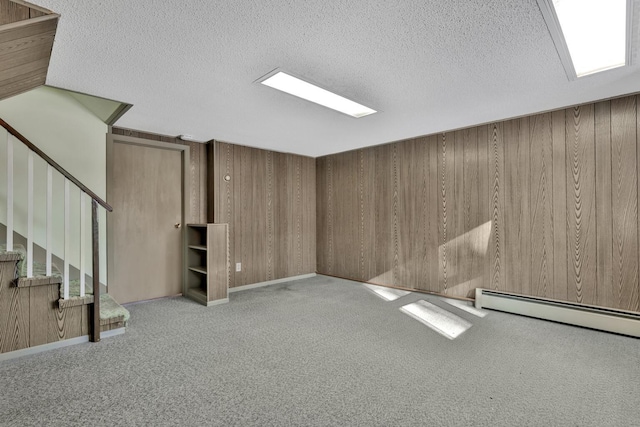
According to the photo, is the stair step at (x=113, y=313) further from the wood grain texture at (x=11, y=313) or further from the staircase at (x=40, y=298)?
the wood grain texture at (x=11, y=313)

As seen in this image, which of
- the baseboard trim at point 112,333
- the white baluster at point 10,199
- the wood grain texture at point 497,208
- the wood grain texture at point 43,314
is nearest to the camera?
the white baluster at point 10,199

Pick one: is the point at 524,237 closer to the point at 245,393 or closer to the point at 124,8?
the point at 245,393

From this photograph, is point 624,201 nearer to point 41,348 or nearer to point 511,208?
point 511,208

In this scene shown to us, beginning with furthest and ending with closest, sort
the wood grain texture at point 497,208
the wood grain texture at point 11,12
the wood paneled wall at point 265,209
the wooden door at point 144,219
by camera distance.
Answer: the wood paneled wall at point 265,209, the wooden door at point 144,219, the wood grain texture at point 497,208, the wood grain texture at point 11,12

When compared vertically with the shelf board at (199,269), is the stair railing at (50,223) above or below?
above

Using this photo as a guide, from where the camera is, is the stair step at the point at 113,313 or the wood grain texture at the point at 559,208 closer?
the stair step at the point at 113,313

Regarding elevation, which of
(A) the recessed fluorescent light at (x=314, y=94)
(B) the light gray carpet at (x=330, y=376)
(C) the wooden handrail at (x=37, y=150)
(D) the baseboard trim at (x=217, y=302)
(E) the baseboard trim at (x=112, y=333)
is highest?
(A) the recessed fluorescent light at (x=314, y=94)

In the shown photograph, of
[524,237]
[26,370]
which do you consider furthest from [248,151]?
[524,237]

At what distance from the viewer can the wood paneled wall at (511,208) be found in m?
2.80

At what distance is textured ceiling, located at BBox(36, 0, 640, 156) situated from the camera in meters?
1.56

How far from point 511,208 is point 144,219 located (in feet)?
14.7

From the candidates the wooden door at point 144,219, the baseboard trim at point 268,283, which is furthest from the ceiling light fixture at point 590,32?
the baseboard trim at point 268,283

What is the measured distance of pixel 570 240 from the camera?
3025 mm

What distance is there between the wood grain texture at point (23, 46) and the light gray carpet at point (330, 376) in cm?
204
